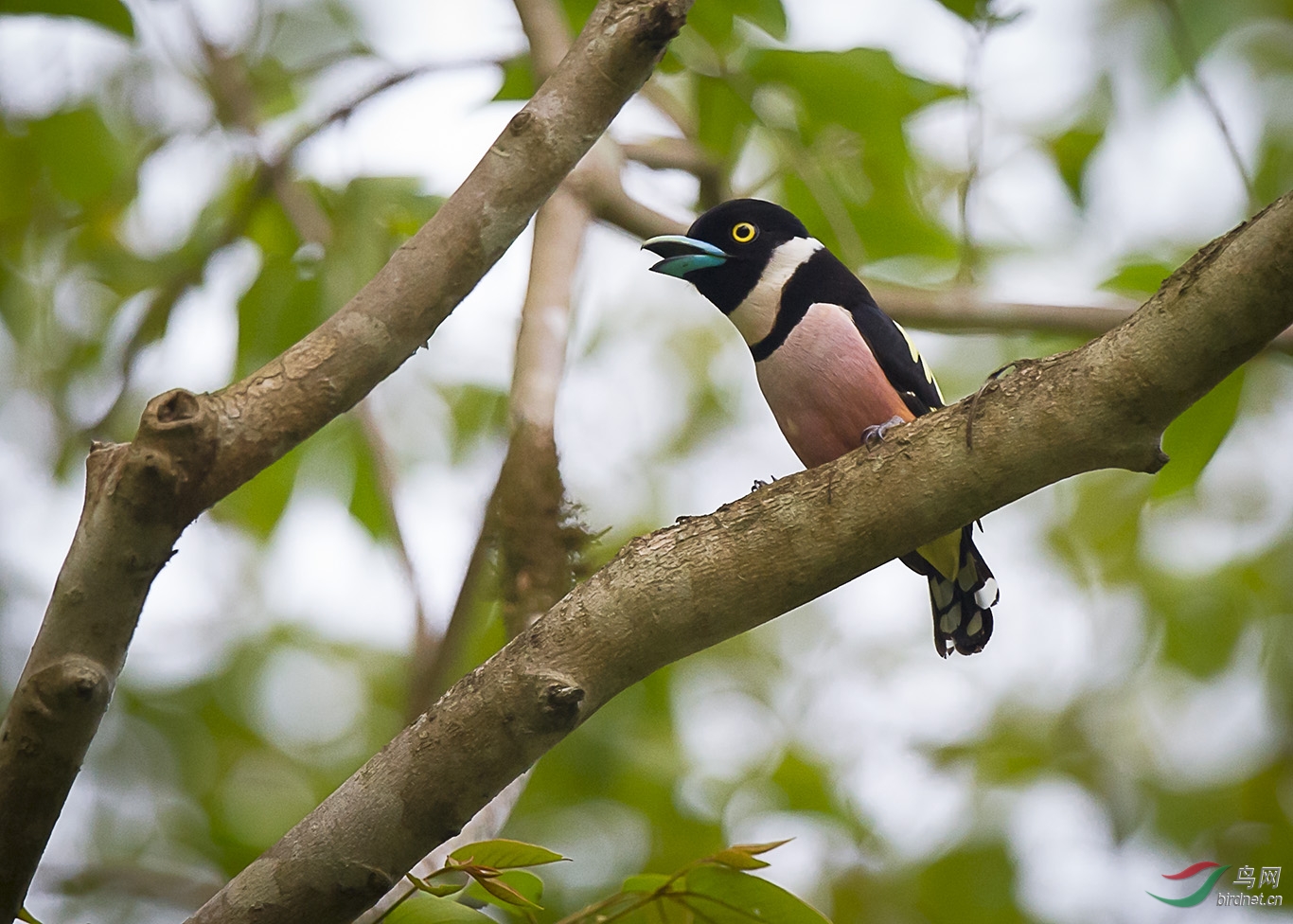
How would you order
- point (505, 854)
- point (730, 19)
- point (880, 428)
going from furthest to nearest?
point (730, 19) < point (880, 428) < point (505, 854)

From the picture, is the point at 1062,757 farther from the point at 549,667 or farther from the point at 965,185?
the point at 549,667

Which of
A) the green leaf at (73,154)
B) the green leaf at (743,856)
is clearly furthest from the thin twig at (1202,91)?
the green leaf at (73,154)

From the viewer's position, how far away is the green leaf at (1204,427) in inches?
151

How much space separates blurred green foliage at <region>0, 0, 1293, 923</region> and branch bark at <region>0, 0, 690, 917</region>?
5.78 ft

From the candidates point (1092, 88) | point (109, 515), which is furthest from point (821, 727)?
point (109, 515)

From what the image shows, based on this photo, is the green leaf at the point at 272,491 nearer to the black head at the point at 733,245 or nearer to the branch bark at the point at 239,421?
the black head at the point at 733,245

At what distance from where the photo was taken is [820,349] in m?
3.77

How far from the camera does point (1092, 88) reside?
621cm

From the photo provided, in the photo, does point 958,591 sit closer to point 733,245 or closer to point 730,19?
point 733,245

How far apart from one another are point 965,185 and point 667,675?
290 cm

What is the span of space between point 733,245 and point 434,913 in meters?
2.70

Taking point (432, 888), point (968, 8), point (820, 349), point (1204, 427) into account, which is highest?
point (968, 8)

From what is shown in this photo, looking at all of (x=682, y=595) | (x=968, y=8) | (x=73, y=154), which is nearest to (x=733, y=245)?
(x=968, y=8)

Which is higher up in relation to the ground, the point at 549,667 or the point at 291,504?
the point at 291,504
